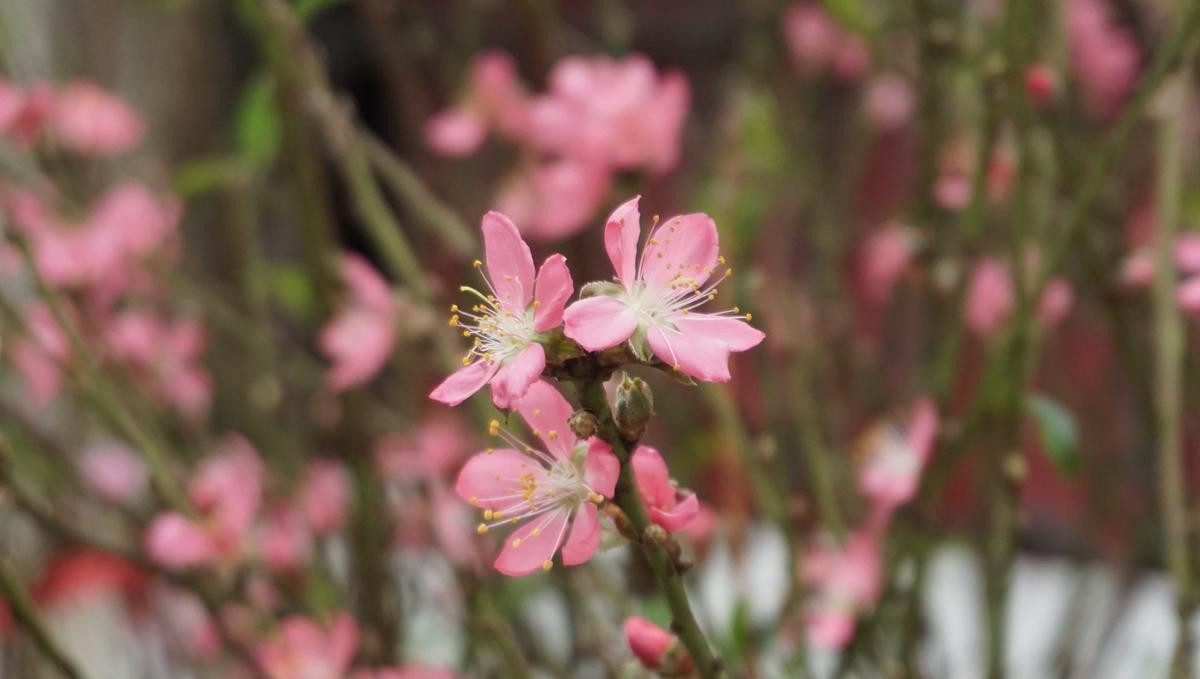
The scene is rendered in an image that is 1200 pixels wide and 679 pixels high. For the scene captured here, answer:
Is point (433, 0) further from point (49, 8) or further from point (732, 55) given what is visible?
point (49, 8)

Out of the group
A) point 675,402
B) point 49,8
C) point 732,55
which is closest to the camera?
point 675,402

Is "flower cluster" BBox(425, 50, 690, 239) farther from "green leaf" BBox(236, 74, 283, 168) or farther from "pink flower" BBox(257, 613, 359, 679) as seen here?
"pink flower" BBox(257, 613, 359, 679)

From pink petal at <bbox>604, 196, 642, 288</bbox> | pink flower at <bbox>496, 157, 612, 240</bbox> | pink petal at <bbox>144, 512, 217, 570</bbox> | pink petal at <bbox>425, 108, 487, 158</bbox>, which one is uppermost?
pink petal at <bbox>604, 196, 642, 288</bbox>

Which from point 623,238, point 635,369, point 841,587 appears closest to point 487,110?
point 635,369

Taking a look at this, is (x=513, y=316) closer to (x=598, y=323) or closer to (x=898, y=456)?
(x=598, y=323)

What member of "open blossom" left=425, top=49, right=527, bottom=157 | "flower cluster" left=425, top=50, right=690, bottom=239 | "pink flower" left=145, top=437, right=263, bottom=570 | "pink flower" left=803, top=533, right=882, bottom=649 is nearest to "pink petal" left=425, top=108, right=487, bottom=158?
"open blossom" left=425, top=49, right=527, bottom=157

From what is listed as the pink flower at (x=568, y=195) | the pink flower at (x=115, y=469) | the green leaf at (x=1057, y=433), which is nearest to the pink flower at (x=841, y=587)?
the green leaf at (x=1057, y=433)

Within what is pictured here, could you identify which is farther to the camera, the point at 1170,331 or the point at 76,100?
the point at 76,100

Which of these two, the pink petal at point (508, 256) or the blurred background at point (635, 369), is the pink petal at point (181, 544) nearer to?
the blurred background at point (635, 369)

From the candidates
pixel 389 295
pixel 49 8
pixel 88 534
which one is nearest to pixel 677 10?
pixel 49 8
